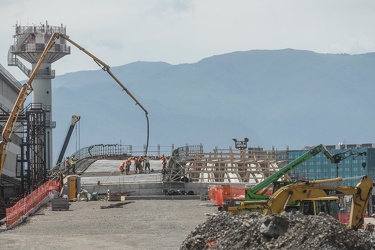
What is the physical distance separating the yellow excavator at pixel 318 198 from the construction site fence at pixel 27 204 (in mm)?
16056

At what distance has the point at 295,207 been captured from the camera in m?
35.7

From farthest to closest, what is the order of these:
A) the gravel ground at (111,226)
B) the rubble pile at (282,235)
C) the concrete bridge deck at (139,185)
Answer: the concrete bridge deck at (139,185)
the gravel ground at (111,226)
the rubble pile at (282,235)

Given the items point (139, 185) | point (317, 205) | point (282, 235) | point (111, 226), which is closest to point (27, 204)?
point (111, 226)

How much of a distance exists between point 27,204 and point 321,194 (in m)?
23.0

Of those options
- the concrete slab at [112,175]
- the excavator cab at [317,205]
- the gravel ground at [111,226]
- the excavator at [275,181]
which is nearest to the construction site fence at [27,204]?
the gravel ground at [111,226]

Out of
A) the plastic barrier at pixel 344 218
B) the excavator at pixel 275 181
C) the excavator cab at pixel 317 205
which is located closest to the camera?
the excavator cab at pixel 317 205

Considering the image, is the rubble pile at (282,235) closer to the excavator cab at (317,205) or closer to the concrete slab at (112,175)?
the excavator cab at (317,205)

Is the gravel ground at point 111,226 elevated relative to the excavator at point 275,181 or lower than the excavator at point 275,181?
lower

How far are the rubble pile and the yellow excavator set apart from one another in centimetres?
436

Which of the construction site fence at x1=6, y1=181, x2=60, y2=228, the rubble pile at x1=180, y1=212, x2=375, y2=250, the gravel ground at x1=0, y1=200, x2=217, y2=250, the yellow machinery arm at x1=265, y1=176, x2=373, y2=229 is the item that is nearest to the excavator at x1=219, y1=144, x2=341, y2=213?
the gravel ground at x1=0, y1=200, x2=217, y2=250

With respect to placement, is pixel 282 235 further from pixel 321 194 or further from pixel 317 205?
pixel 321 194

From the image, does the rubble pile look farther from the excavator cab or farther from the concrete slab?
the concrete slab

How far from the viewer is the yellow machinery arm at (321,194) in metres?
34.5

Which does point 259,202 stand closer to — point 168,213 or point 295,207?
point 295,207
